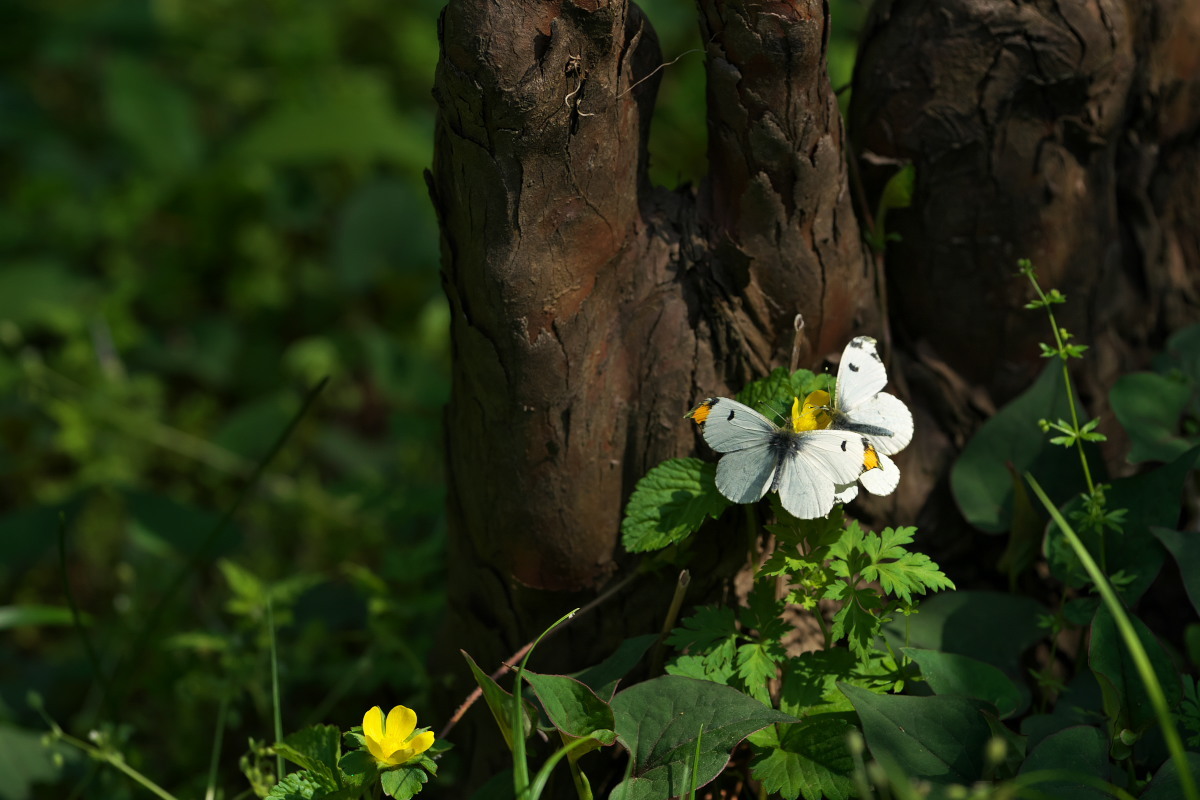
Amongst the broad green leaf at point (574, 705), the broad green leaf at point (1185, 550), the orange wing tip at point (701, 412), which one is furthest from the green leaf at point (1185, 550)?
the broad green leaf at point (574, 705)

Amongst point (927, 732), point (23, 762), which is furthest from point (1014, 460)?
point (23, 762)

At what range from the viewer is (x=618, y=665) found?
117cm

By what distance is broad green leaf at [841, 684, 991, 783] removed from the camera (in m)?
1.04

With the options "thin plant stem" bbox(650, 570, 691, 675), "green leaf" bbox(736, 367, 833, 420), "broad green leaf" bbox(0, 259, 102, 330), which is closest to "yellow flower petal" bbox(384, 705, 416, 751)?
"thin plant stem" bbox(650, 570, 691, 675)

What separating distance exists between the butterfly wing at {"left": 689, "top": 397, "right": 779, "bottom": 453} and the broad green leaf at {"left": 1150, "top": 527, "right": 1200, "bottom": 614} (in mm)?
513

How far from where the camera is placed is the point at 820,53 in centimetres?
114

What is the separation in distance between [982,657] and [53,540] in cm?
183

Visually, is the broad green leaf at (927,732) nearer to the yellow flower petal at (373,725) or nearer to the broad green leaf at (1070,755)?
the broad green leaf at (1070,755)

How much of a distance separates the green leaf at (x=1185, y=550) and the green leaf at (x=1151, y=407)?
0.17m

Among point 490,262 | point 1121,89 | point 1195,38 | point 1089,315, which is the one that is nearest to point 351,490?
point 490,262

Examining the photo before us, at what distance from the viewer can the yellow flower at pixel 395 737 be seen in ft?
3.48

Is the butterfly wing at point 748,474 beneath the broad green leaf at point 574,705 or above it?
above

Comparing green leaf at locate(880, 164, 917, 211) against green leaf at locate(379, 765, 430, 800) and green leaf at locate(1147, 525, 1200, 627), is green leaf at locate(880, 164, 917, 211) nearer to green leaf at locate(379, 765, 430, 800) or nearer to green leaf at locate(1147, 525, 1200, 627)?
green leaf at locate(1147, 525, 1200, 627)

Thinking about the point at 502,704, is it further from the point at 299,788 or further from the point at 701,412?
the point at 701,412
